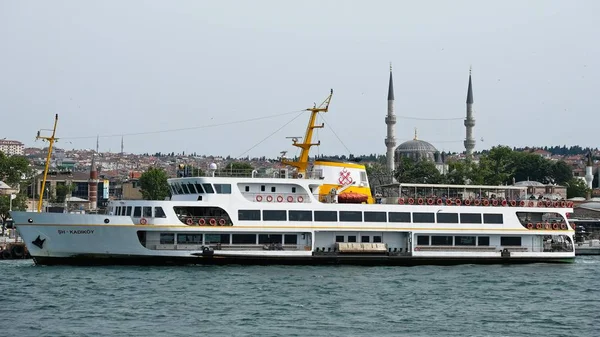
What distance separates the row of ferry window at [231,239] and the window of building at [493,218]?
323 inches

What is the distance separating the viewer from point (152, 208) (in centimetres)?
3697

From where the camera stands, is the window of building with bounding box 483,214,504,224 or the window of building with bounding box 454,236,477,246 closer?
the window of building with bounding box 454,236,477,246

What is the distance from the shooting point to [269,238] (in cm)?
3822

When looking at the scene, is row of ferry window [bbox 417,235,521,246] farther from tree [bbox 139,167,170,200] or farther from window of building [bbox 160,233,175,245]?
tree [bbox 139,167,170,200]

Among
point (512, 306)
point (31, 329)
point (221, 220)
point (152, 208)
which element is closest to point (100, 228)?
point (152, 208)

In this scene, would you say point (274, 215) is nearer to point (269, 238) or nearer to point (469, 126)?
point (269, 238)

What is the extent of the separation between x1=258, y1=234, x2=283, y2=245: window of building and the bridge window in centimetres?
76

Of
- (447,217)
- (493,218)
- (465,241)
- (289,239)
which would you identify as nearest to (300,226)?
(289,239)

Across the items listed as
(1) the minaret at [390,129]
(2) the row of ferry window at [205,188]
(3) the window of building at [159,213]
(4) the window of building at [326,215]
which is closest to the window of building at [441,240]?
(4) the window of building at [326,215]

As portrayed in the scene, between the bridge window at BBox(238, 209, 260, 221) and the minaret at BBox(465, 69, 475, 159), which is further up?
the minaret at BBox(465, 69, 475, 159)

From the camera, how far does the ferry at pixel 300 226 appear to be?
36.6 m

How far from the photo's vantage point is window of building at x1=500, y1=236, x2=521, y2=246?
41191mm

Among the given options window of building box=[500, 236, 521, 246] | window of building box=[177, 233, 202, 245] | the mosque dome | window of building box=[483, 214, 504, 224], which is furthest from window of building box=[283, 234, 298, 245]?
the mosque dome

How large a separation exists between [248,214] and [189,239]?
8.07ft
